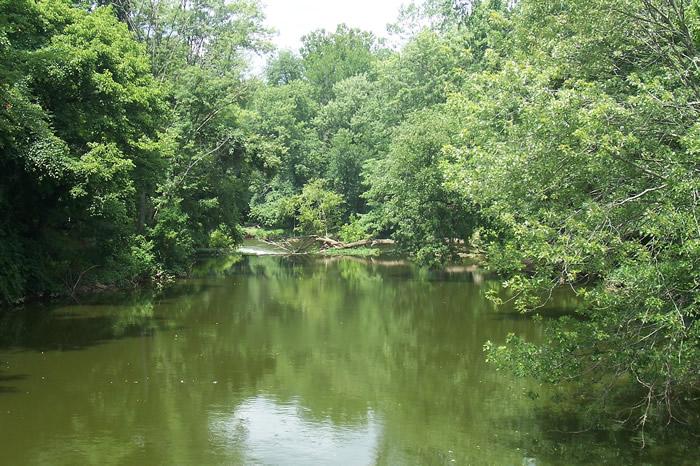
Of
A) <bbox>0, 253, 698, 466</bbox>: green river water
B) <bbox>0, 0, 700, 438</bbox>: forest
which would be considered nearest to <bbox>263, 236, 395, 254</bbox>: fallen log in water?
<bbox>0, 0, 700, 438</bbox>: forest

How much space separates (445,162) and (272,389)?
7309 mm

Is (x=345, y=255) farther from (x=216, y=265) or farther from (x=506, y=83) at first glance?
(x=506, y=83)

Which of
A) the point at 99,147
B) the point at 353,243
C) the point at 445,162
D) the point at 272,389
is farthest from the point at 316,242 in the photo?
the point at 272,389

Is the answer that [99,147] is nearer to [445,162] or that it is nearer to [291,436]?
[445,162]

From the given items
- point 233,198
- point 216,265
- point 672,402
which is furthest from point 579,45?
point 216,265

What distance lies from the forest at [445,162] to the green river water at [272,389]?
125cm

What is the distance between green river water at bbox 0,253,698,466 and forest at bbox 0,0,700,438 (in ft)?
4.10

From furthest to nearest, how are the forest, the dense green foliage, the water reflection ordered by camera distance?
the dense green foliage < the water reflection < the forest

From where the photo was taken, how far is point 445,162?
56.8 ft

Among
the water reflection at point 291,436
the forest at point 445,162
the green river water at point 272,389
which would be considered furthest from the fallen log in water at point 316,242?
the water reflection at point 291,436

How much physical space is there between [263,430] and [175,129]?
22.4m

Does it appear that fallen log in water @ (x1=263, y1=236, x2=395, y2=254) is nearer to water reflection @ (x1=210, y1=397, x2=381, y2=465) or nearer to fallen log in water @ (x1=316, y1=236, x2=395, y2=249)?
fallen log in water @ (x1=316, y1=236, x2=395, y2=249)

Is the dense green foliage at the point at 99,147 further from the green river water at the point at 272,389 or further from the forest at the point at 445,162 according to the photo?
the green river water at the point at 272,389

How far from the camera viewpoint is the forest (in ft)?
28.8
